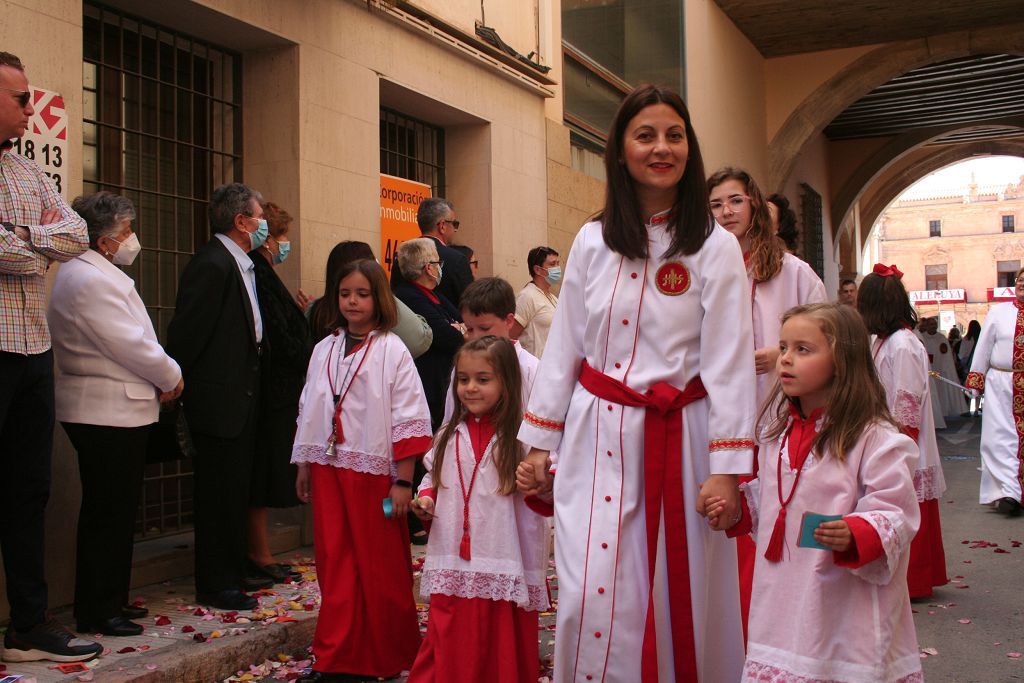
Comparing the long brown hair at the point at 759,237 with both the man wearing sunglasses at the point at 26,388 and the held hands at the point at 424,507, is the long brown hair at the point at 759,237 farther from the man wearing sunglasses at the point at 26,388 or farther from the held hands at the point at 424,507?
the man wearing sunglasses at the point at 26,388

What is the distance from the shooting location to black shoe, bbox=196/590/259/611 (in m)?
5.43

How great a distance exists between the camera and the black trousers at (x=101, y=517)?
488 centimetres

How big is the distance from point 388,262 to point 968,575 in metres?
4.64

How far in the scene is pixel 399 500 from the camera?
4.71 metres

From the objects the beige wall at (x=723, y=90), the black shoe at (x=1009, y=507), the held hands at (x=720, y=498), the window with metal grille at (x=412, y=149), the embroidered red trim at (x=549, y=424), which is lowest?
the black shoe at (x=1009, y=507)

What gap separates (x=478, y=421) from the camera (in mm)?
4465

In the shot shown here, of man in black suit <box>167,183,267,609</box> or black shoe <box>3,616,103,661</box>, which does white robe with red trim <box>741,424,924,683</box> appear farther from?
man in black suit <box>167,183,267,609</box>

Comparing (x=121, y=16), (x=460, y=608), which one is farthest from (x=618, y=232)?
(x=121, y=16)

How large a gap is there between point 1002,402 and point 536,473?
292 inches

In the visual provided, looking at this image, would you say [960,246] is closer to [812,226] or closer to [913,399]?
[812,226]

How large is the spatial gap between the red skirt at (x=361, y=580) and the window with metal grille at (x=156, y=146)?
2203 millimetres

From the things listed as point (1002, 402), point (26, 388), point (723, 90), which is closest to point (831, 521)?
point (26, 388)

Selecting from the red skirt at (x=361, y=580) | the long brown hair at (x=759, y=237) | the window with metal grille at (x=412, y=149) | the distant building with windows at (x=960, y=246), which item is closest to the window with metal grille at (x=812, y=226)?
the window with metal grille at (x=412, y=149)

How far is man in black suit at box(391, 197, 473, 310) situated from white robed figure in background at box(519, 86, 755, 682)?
4.18 meters
